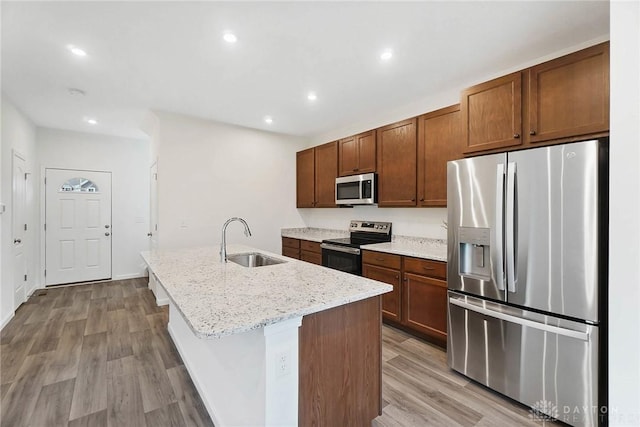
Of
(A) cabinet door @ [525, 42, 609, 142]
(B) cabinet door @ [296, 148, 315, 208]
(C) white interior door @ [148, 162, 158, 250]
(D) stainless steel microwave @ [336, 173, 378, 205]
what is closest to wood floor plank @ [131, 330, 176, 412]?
(C) white interior door @ [148, 162, 158, 250]

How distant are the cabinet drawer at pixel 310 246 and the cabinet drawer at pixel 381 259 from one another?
0.92 m

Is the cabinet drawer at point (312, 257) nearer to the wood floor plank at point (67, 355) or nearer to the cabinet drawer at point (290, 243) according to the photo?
the cabinet drawer at point (290, 243)

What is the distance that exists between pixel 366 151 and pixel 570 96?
2118 millimetres

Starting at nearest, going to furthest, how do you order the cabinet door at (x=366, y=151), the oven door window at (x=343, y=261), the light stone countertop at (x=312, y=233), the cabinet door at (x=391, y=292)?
the cabinet door at (x=391, y=292) → the oven door window at (x=343, y=261) → the cabinet door at (x=366, y=151) → the light stone countertop at (x=312, y=233)

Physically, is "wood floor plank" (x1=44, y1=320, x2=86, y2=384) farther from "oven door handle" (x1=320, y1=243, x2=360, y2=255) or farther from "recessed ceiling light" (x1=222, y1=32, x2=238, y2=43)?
"recessed ceiling light" (x1=222, y1=32, x2=238, y2=43)

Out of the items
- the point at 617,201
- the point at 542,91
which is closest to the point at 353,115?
the point at 542,91

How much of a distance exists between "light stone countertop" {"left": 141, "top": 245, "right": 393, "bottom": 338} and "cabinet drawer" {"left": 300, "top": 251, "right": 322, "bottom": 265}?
1.85 metres

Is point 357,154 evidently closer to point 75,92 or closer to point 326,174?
point 326,174

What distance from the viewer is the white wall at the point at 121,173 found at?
4801mm

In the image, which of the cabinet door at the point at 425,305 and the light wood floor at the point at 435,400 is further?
the cabinet door at the point at 425,305

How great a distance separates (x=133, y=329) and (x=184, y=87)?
8.70 feet

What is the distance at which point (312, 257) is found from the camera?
166 inches

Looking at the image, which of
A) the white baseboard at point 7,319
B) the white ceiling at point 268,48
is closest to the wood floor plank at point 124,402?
the white baseboard at point 7,319

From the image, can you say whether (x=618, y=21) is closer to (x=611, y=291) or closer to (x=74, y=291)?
(x=611, y=291)
